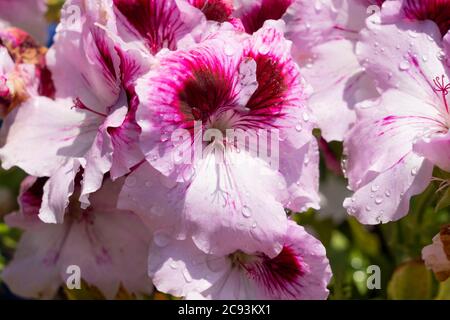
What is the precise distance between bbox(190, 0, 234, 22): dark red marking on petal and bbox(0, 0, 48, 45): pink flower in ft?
1.05

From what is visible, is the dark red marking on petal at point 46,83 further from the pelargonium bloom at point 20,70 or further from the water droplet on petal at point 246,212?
the water droplet on petal at point 246,212

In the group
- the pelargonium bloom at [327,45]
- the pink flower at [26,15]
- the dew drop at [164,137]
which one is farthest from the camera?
the pink flower at [26,15]

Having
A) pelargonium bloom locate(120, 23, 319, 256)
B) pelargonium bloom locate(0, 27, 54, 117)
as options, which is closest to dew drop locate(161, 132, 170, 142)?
pelargonium bloom locate(120, 23, 319, 256)

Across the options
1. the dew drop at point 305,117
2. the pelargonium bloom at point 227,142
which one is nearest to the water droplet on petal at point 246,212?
the pelargonium bloom at point 227,142

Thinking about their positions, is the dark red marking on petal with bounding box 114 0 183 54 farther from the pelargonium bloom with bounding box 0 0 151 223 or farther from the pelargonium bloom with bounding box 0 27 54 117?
the pelargonium bloom with bounding box 0 27 54 117

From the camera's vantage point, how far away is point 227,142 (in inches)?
27.5

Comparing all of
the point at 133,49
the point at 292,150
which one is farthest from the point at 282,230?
the point at 133,49

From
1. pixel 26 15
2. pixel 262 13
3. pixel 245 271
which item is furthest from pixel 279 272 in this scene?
pixel 26 15

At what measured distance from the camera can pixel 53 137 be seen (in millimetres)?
760

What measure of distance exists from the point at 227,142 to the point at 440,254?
0.22 meters

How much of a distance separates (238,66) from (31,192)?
0.89ft

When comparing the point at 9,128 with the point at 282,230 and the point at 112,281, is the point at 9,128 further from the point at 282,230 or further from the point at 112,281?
the point at 282,230

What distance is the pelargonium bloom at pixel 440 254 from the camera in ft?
2.20

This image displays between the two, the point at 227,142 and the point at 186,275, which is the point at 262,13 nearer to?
the point at 227,142
